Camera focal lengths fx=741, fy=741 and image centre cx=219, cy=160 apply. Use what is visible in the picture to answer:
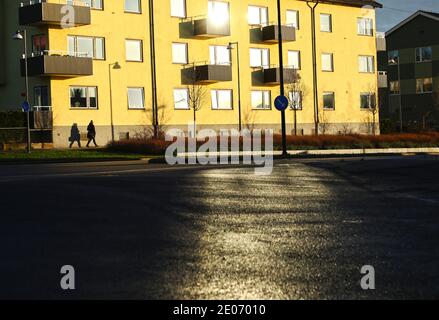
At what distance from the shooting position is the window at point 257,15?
2114 inches

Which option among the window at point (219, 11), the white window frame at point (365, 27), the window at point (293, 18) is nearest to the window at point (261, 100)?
the window at point (293, 18)

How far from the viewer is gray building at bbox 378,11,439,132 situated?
7400 centimetres

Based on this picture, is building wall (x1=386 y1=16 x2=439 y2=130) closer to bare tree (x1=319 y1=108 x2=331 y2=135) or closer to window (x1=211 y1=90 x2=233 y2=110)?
bare tree (x1=319 y1=108 x2=331 y2=135)

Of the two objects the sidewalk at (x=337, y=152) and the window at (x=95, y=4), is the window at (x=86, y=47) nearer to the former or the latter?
the window at (x=95, y=4)

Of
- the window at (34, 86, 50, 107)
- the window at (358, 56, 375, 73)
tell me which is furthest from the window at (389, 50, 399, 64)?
the window at (34, 86, 50, 107)

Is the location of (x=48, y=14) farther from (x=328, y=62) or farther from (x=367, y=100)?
(x=367, y=100)

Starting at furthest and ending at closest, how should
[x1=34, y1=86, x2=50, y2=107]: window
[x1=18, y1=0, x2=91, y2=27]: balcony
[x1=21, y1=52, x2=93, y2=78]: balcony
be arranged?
[x1=34, y1=86, x2=50, y2=107]: window → [x1=18, y1=0, x2=91, y2=27]: balcony → [x1=21, y1=52, x2=93, y2=78]: balcony

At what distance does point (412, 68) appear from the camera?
75.9 metres

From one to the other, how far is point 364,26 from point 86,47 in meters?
27.0

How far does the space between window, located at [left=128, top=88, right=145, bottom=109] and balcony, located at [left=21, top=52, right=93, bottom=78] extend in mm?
4050

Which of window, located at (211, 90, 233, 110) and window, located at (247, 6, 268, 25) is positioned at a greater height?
window, located at (247, 6, 268, 25)

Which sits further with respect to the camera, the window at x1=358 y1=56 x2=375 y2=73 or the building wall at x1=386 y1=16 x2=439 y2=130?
the building wall at x1=386 y1=16 x2=439 y2=130

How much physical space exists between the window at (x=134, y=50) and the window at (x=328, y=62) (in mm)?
17034
